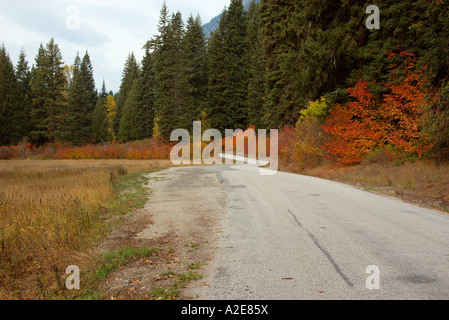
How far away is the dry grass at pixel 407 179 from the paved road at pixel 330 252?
1.23 meters

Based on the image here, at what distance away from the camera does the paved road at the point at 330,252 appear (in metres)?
3.78

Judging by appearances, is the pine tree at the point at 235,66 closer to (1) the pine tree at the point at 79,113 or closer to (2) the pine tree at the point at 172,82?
(2) the pine tree at the point at 172,82

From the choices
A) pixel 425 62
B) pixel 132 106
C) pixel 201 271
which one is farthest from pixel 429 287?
pixel 132 106

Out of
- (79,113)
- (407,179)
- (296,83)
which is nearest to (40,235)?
(407,179)

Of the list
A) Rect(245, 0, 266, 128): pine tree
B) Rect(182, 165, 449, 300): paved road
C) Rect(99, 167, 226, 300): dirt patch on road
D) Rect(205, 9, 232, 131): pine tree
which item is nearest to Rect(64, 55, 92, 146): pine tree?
Rect(205, 9, 232, 131): pine tree

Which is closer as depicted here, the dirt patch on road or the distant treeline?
the dirt patch on road

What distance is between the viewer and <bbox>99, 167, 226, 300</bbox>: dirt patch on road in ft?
13.2

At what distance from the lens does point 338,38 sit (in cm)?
1780

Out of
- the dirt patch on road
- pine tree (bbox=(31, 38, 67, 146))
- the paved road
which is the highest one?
pine tree (bbox=(31, 38, 67, 146))

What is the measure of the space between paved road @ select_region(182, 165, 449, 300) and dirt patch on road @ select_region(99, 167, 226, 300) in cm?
30

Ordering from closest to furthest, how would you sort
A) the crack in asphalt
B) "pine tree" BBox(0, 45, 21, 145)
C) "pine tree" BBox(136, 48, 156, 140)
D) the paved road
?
the paved road
the crack in asphalt
"pine tree" BBox(0, 45, 21, 145)
"pine tree" BBox(136, 48, 156, 140)

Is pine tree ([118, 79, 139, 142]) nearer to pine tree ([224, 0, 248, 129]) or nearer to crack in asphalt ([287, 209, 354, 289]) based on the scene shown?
pine tree ([224, 0, 248, 129])

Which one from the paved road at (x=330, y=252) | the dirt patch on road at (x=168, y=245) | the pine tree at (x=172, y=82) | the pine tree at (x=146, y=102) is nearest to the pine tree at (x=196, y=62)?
the pine tree at (x=172, y=82)
